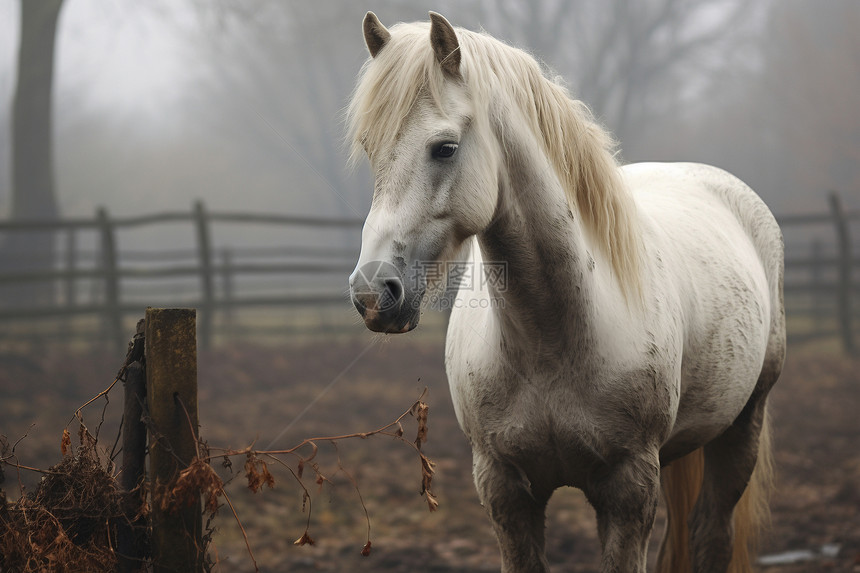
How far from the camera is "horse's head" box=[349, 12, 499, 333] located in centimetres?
166

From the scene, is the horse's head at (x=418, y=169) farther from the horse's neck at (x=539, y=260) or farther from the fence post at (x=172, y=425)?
the fence post at (x=172, y=425)

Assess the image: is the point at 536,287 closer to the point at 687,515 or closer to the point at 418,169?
the point at 418,169

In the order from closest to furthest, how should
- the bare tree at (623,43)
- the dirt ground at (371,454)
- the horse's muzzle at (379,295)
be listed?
1. the horse's muzzle at (379,295)
2. the dirt ground at (371,454)
3. the bare tree at (623,43)

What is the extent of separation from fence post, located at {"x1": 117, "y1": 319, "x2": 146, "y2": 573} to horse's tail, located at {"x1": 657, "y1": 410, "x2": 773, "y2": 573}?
223 cm

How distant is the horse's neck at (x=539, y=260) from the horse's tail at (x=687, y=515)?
142cm

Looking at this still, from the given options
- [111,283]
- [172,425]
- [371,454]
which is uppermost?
[111,283]

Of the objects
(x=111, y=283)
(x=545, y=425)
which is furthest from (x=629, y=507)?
(x=111, y=283)

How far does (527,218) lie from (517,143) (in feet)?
0.70

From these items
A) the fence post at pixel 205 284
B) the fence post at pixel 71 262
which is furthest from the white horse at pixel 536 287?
the fence post at pixel 71 262

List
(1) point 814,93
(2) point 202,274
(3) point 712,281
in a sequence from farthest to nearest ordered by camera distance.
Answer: (1) point 814,93
(2) point 202,274
(3) point 712,281

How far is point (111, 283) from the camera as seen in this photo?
8406 mm

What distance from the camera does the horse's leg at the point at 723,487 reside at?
9.26ft

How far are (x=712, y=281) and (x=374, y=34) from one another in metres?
1.53

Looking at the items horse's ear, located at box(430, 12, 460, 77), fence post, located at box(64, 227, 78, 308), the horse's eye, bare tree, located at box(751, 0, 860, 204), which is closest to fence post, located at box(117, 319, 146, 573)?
the horse's eye
